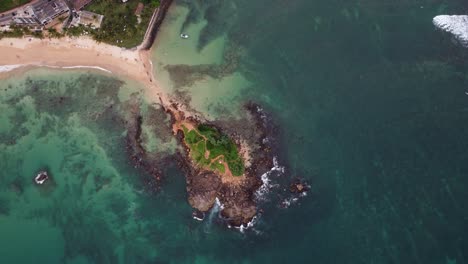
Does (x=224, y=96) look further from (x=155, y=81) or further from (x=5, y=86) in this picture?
(x=5, y=86)

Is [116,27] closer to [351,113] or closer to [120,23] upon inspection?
[120,23]

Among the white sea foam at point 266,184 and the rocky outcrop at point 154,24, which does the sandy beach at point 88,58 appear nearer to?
the rocky outcrop at point 154,24

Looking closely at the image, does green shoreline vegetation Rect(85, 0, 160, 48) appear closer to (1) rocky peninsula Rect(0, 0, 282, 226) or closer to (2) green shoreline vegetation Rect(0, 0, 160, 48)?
(2) green shoreline vegetation Rect(0, 0, 160, 48)

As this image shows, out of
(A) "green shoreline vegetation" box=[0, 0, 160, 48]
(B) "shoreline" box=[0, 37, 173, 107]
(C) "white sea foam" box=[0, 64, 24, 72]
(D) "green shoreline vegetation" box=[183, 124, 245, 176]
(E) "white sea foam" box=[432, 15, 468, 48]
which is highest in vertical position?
(E) "white sea foam" box=[432, 15, 468, 48]

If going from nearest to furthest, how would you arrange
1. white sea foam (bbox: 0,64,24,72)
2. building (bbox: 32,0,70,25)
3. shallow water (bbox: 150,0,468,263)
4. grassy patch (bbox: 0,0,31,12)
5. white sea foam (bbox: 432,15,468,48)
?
building (bbox: 32,0,70,25) → grassy patch (bbox: 0,0,31,12) → white sea foam (bbox: 0,64,24,72) → shallow water (bbox: 150,0,468,263) → white sea foam (bbox: 432,15,468,48)

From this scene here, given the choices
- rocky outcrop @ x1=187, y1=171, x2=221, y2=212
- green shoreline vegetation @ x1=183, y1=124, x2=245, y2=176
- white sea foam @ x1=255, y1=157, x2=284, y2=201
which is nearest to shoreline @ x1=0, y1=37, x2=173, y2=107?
green shoreline vegetation @ x1=183, y1=124, x2=245, y2=176

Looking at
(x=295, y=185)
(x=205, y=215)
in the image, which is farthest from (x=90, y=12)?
(x=295, y=185)

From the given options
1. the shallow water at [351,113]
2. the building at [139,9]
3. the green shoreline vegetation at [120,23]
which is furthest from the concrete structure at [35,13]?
the shallow water at [351,113]
